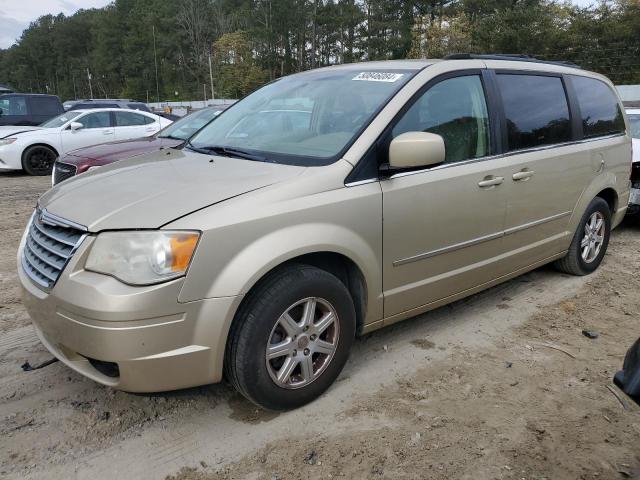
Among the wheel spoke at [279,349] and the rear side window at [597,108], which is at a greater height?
the rear side window at [597,108]

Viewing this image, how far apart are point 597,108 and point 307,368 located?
3646mm

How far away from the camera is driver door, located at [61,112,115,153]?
11.6 m

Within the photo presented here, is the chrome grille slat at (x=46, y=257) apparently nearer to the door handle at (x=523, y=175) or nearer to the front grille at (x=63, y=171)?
the door handle at (x=523, y=175)

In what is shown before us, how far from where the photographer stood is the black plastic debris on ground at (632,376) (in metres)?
1.78

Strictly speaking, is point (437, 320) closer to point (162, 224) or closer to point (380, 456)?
point (380, 456)

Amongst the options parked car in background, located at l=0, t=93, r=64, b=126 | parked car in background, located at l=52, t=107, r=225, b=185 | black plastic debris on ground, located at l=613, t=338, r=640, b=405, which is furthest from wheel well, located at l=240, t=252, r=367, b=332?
parked car in background, located at l=0, t=93, r=64, b=126

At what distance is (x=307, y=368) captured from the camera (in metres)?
2.75

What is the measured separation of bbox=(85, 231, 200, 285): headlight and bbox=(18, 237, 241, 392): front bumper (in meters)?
0.04

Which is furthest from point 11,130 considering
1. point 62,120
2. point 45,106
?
point 45,106

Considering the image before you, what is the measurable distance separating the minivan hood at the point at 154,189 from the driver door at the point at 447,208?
737mm

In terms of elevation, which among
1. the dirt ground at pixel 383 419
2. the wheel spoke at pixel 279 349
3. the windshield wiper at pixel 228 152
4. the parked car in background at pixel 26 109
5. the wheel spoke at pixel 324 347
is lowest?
the dirt ground at pixel 383 419

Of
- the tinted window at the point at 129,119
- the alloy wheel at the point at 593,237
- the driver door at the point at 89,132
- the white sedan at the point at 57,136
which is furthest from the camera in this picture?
the tinted window at the point at 129,119

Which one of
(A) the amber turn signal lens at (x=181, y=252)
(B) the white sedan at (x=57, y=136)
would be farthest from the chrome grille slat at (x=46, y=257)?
(B) the white sedan at (x=57, y=136)

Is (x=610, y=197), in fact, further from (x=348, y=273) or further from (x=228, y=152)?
(x=228, y=152)
